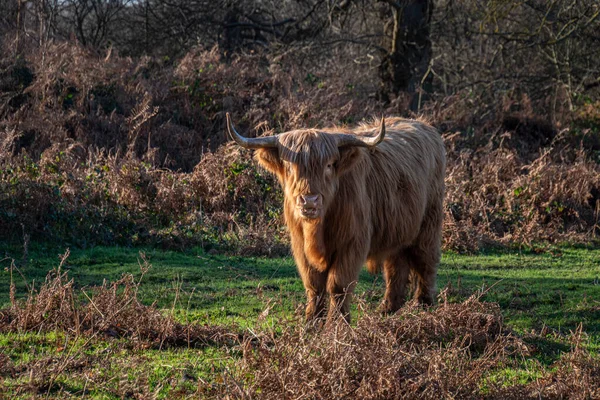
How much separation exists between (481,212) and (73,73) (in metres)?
7.33

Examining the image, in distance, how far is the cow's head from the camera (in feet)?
18.5

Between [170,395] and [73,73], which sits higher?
[73,73]

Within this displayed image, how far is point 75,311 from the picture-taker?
17.5 ft

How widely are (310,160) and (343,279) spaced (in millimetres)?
901

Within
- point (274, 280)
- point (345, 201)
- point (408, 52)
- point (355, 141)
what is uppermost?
point (408, 52)

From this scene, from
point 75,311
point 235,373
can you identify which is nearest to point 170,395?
point 235,373

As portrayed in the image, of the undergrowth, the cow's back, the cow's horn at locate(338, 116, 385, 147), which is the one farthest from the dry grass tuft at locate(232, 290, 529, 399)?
the undergrowth

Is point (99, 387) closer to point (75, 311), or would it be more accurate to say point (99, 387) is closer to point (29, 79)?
point (75, 311)

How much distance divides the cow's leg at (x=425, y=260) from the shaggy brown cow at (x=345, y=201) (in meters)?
0.13

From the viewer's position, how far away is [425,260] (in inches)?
278

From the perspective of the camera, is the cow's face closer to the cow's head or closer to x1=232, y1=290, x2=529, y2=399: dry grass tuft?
the cow's head

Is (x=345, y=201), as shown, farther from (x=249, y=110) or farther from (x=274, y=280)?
(x=249, y=110)

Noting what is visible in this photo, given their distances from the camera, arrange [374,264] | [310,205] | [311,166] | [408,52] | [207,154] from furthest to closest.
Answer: [408,52], [207,154], [374,264], [311,166], [310,205]

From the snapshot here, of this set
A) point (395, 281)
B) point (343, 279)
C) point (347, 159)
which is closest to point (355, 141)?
point (347, 159)
